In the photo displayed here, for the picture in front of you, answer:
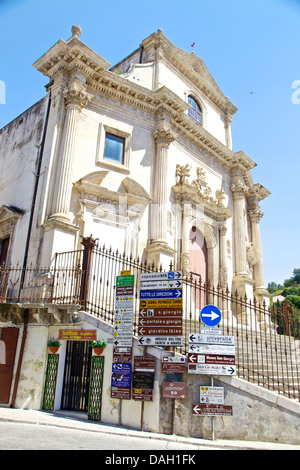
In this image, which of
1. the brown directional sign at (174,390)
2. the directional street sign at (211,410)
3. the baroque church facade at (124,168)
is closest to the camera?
the directional street sign at (211,410)

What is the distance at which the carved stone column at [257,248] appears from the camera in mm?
20764

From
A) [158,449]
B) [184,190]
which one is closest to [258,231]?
[184,190]

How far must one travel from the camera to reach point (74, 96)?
13172 mm

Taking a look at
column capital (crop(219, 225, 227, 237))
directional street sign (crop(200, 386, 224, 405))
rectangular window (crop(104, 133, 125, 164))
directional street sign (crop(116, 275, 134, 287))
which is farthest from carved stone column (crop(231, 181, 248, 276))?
directional street sign (crop(200, 386, 224, 405))

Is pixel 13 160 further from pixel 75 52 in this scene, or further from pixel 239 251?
pixel 239 251

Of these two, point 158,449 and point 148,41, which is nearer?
point 158,449

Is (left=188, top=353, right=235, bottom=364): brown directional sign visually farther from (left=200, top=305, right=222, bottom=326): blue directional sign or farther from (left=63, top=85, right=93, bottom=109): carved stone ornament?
(left=63, top=85, right=93, bottom=109): carved stone ornament

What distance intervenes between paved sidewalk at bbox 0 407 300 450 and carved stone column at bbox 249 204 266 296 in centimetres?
1409

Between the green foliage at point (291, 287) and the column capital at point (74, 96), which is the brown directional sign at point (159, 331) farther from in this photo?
the green foliage at point (291, 287)

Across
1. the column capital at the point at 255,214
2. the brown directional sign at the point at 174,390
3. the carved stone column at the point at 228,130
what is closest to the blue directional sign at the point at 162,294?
the brown directional sign at the point at 174,390

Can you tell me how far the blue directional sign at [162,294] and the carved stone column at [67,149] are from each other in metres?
4.72

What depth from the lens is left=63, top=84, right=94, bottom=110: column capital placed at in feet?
43.2
